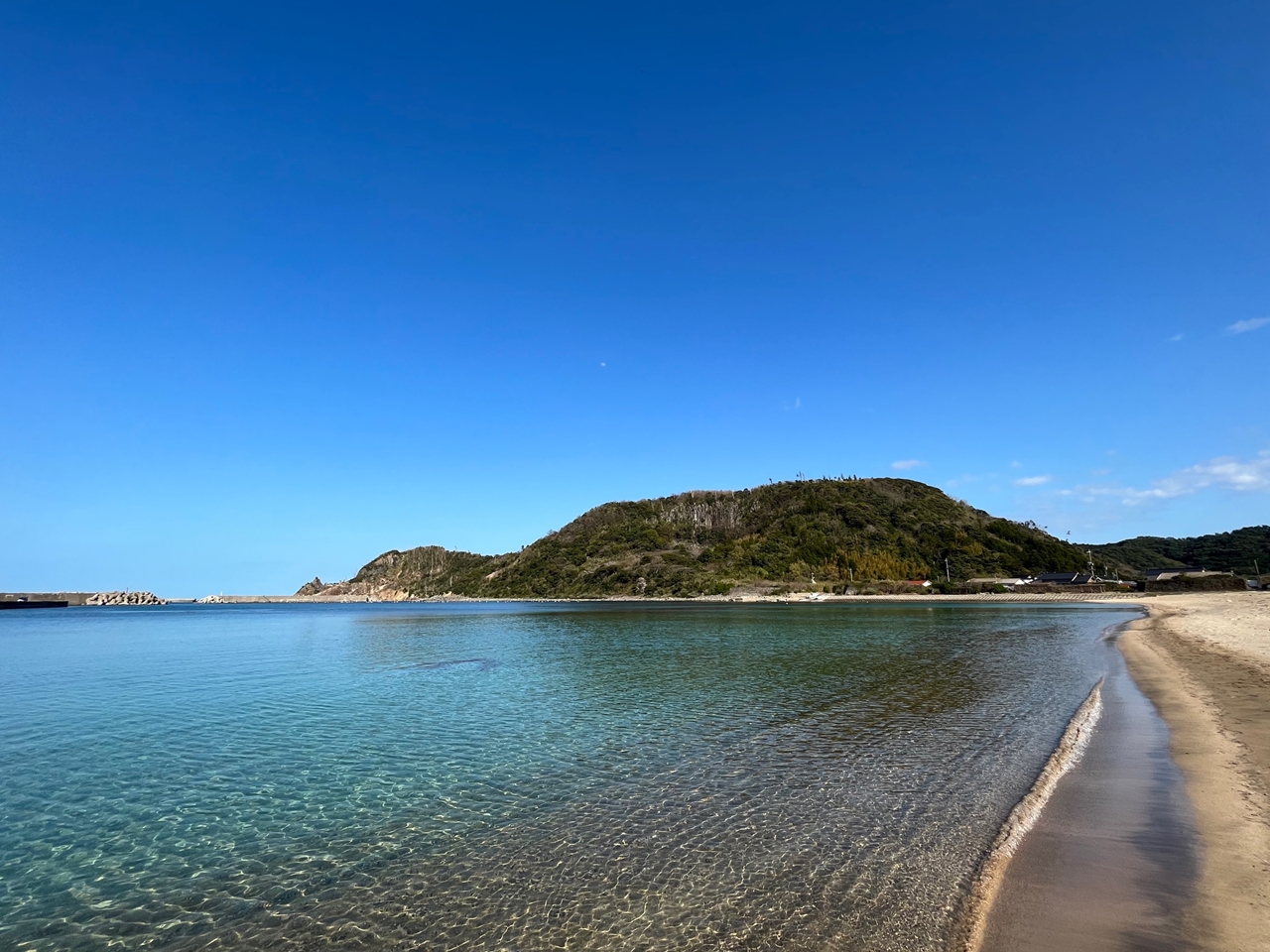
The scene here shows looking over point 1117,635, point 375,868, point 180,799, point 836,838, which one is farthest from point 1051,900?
point 1117,635

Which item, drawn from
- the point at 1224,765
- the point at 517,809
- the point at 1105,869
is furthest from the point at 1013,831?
the point at 517,809

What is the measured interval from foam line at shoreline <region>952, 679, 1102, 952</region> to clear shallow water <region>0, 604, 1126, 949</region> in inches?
8.8

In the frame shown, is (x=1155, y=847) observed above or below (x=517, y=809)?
above

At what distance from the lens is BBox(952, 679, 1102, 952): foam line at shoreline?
21.1 feet

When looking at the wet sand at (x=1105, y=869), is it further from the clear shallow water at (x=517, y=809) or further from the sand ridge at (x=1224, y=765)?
the clear shallow water at (x=517, y=809)

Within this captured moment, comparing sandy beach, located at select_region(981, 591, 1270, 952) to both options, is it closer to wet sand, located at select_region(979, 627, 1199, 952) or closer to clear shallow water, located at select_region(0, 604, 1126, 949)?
wet sand, located at select_region(979, 627, 1199, 952)

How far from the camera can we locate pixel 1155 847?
8.04 m

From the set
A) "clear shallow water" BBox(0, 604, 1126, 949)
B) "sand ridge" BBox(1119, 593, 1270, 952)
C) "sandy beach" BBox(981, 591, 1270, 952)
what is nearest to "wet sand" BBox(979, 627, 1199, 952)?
"sandy beach" BBox(981, 591, 1270, 952)

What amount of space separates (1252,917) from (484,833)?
9.31 metres

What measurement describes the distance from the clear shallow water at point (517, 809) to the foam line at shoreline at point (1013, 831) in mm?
224

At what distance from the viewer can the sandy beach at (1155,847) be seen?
6.08 meters

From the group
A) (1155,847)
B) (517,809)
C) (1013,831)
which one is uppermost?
(1155,847)

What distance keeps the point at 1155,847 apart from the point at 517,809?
9.28 m

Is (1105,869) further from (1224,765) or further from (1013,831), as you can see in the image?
(1224,765)
